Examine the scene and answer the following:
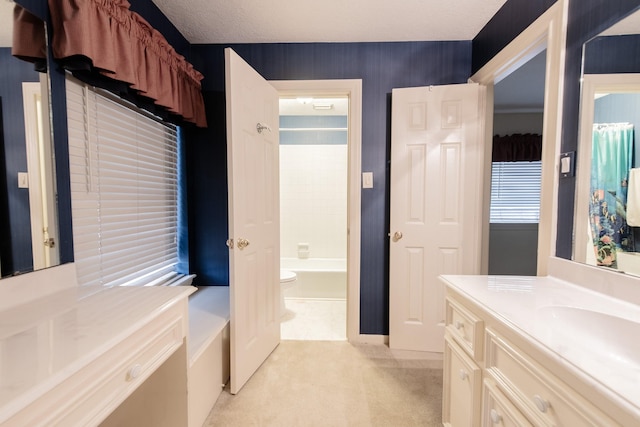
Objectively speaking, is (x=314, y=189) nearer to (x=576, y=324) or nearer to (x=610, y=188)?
(x=610, y=188)

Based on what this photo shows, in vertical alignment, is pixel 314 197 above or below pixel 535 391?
above

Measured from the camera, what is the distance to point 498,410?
34.3 inches

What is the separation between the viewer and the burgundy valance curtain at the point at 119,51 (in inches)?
42.9

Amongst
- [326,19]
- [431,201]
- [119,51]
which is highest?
[326,19]

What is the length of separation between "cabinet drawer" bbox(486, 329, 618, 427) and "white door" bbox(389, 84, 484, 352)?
3.75 ft

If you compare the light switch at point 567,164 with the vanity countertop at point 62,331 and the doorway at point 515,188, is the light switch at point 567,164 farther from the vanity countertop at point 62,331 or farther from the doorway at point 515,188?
the doorway at point 515,188

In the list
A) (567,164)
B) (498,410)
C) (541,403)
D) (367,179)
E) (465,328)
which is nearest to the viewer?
(541,403)

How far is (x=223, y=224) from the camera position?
7.15 ft

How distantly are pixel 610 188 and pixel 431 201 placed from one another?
3.36 ft

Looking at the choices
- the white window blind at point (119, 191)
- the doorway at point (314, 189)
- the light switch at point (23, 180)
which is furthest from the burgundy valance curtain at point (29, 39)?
the doorway at point (314, 189)

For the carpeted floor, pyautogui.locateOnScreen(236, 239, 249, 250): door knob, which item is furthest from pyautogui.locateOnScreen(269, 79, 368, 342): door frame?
pyautogui.locateOnScreen(236, 239, 249, 250): door knob

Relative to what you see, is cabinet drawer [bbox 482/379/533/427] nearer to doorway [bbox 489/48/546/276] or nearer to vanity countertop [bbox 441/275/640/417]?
vanity countertop [bbox 441/275/640/417]

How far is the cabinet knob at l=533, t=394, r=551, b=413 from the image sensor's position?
26.5 inches

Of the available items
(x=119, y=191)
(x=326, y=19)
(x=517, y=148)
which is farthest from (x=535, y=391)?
(x=517, y=148)
